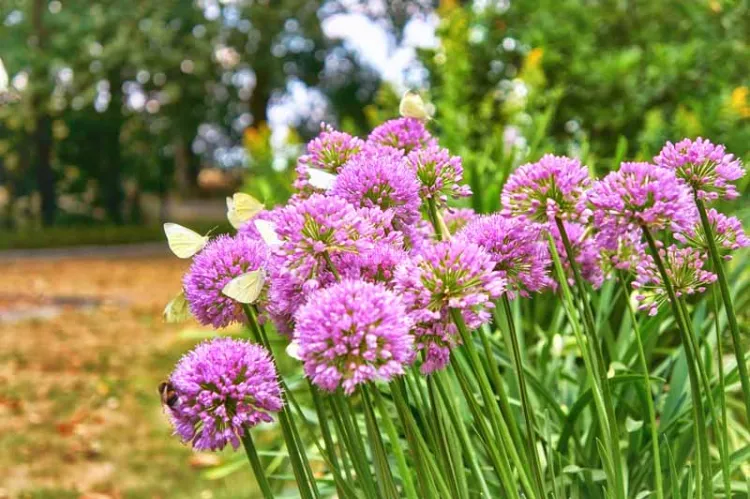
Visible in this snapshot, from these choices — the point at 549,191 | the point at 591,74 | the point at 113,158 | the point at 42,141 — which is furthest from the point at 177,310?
the point at 113,158

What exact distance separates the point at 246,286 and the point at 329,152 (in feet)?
1.10

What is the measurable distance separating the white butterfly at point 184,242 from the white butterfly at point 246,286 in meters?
0.15

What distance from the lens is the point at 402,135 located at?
136 centimetres

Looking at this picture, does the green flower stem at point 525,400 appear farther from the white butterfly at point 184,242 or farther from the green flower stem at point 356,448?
the white butterfly at point 184,242

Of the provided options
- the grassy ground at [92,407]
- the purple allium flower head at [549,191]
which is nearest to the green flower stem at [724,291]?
the purple allium flower head at [549,191]

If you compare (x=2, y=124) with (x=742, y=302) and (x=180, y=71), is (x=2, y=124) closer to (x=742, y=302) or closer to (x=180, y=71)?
(x=180, y=71)

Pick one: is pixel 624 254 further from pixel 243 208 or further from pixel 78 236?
pixel 78 236

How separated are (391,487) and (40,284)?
10999 millimetres

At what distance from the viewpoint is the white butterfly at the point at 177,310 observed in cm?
115

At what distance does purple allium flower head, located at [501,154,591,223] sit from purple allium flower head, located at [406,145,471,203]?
0.08 metres

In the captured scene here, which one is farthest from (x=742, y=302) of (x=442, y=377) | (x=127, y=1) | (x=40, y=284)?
(x=127, y=1)

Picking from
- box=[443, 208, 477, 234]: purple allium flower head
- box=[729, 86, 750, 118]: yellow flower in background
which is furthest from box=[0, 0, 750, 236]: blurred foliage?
box=[443, 208, 477, 234]: purple allium flower head

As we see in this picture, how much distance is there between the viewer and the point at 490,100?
461 centimetres

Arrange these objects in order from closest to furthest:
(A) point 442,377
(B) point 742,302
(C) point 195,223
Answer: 1. (A) point 442,377
2. (B) point 742,302
3. (C) point 195,223
